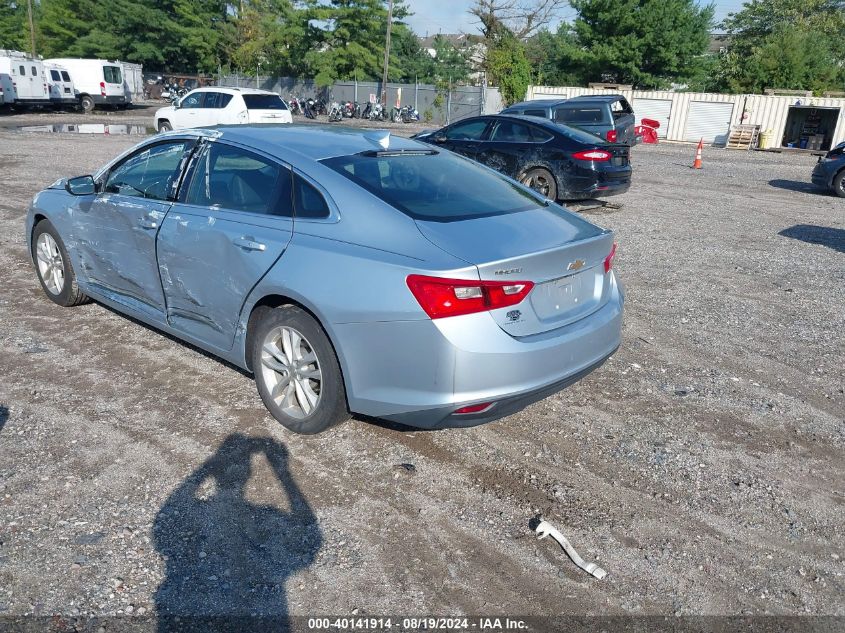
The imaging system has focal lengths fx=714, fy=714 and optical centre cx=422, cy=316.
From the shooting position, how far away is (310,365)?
12.4 ft

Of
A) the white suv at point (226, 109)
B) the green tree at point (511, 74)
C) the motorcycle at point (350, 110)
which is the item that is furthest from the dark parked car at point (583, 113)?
the motorcycle at point (350, 110)

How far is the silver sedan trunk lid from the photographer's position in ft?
10.9

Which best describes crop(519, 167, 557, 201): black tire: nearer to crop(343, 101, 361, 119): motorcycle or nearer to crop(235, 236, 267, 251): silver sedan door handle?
crop(235, 236, 267, 251): silver sedan door handle

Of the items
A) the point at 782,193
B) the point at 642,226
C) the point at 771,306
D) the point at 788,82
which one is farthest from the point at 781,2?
the point at 771,306

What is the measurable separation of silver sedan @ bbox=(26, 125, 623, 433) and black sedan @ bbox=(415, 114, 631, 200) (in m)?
6.52

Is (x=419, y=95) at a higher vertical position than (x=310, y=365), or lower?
higher

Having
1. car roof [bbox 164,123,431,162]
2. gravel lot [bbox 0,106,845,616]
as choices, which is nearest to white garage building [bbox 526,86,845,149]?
gravel lot [bbox 0,106,845,616]

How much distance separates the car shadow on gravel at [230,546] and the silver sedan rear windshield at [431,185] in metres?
1.50

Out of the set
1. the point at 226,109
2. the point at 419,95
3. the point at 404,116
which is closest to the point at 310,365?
the point at 226,109

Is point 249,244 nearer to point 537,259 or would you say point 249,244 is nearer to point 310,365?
point 310,365

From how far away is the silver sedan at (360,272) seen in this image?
10.8ft

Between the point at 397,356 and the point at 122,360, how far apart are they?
2555 millimetres

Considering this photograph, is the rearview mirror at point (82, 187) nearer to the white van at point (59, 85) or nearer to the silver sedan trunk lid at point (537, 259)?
the silver sedan trunk lid at point (537, 259)

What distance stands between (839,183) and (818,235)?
5.65 m
